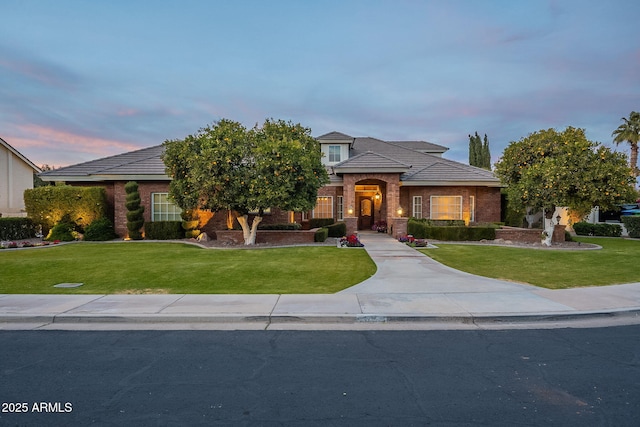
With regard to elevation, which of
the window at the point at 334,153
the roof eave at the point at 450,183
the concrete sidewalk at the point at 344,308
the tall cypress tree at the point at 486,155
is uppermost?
the tall cypress tree at the point at 486,155

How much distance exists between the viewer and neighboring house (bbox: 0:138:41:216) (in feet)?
94.8

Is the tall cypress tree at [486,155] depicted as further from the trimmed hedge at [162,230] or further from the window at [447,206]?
the trimmed hedge at [162,230]

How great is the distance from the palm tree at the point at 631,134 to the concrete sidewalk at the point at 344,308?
43.9 m

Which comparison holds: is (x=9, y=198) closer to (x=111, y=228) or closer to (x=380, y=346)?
(x=111, y=228)

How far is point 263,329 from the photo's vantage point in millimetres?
6098

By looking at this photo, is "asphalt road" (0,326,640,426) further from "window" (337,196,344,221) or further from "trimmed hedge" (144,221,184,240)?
"window" (337,196,344,221)

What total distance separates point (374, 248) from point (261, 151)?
7.08 metres

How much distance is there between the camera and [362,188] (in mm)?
29078

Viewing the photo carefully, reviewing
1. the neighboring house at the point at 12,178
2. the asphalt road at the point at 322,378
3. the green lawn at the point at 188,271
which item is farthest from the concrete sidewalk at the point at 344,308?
the neighboring house at the point at 12,178

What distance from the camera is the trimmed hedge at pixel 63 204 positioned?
20.7 meters

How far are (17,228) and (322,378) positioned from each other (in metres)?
25.2

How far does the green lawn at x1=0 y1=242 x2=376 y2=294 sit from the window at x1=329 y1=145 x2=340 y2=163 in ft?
50.2

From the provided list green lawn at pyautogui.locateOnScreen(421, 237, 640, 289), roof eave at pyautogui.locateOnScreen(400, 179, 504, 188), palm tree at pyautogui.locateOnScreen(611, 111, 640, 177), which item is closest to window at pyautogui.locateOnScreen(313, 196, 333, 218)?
roof eave at pyautogui.locateOnScreen(400, 179, 504, 188)

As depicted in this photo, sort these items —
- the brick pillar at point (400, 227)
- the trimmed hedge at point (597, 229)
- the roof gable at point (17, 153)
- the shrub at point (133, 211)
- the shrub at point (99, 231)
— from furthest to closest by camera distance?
the roof gable at point (17, 153), the trimmed hedge at point (597, 229), the brick pillar at point (400, 227), the shrub at point (133, 211), the shrub at point (99, 231)
